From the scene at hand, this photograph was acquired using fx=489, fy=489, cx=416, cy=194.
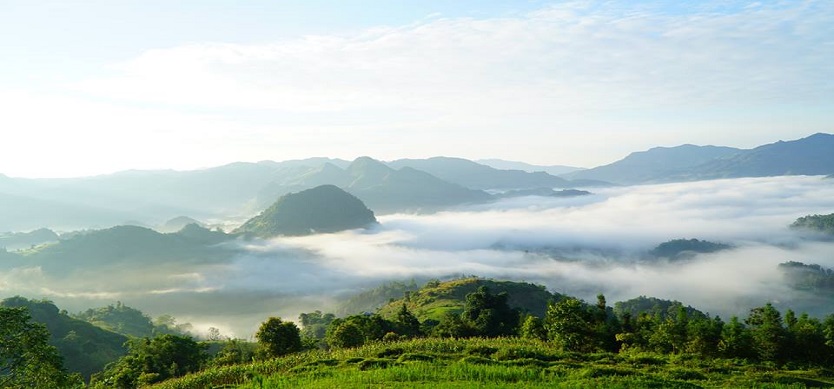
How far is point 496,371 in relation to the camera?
28609 millimetres

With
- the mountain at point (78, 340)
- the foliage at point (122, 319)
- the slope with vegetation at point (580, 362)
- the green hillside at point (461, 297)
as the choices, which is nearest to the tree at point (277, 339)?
the slope with vegetation at point (580, 362)

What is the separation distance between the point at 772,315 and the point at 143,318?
211m

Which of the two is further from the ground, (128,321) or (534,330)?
(534,330)

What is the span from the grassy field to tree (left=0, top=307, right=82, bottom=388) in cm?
763

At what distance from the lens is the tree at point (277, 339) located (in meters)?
46.4

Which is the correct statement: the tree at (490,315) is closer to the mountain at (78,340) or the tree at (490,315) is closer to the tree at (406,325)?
the tree at (406,325)

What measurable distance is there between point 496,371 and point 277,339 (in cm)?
2587

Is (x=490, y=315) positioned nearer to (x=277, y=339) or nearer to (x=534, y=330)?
(x=534, y=330)

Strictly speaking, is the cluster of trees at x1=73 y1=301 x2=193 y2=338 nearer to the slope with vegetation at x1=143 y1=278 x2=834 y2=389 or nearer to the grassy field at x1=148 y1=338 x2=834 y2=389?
the grassy field at x1=148 y1=338 x2=834 y2=389

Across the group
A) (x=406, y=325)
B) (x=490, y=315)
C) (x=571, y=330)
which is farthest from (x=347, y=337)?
(x=490, y=315)

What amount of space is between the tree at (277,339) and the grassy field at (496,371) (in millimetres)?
11725

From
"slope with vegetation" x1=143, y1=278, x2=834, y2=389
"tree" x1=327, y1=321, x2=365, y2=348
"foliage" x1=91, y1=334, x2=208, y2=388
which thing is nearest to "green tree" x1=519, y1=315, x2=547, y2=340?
"slope with vegetation" x1=143, y1=278, x2=834, y2=389

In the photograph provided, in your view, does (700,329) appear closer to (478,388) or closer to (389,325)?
(478,388)

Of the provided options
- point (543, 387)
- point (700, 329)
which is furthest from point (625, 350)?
point (543, 387)
